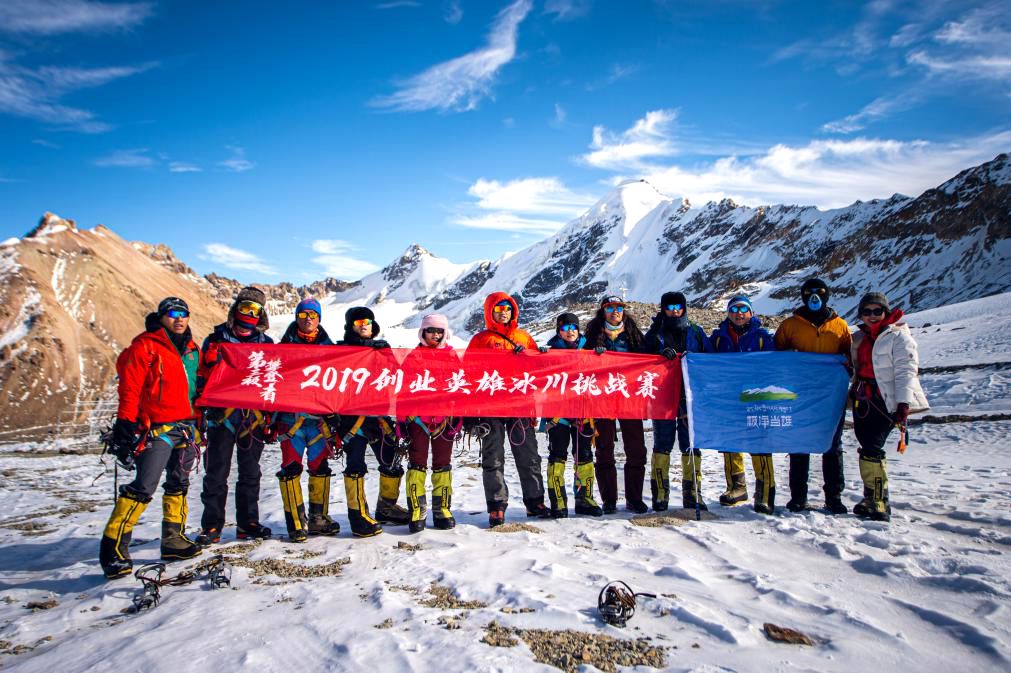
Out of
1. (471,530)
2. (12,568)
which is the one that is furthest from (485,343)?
(12,568)

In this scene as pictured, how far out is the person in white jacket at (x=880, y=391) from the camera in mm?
5500

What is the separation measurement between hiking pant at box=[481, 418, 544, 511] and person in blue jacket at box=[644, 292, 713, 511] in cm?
138

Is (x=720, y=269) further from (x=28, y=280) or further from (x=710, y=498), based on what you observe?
(x=710, y=498)

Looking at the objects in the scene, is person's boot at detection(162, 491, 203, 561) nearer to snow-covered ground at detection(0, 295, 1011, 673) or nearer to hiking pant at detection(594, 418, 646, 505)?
snow-covered ground at detection(0, 295, 1011, 673)

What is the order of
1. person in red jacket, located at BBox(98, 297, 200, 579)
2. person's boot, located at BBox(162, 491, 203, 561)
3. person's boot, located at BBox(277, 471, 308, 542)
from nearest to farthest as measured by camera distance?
person in red jacket, located at BBox(98, 297, 200, 579) < person's boot, located at BBox(162, 491, 203, 561) < person's boot, located at BBox(277, 471, 308, 542)

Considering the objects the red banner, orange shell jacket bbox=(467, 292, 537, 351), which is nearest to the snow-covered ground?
the red banner

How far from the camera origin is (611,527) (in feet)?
18.1

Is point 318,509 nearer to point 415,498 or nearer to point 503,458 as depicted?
point 415,498

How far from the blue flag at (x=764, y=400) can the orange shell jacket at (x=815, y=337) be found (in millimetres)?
122

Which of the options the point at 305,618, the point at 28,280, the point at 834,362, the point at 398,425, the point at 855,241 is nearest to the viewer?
the point at 305,618

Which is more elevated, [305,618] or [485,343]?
[485,343]

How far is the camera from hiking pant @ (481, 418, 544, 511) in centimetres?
582

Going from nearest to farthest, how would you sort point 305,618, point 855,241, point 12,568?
point 305,618, point 12,568, point 855,241

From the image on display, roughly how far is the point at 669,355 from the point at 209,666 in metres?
5.14
